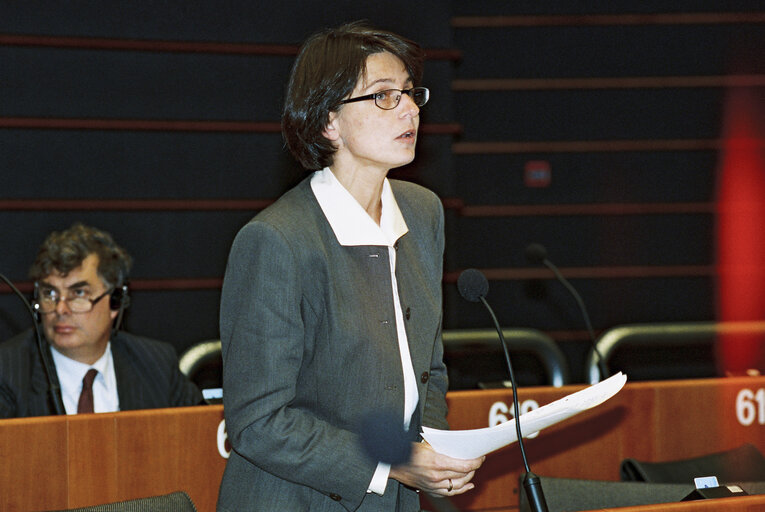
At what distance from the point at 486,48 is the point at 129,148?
1852 mm

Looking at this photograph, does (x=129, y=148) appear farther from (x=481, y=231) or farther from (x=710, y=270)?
(x=710, y=270)

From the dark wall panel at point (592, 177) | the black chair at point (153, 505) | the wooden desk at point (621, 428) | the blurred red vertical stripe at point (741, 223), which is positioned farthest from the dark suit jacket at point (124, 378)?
the blurred red vertical stripe at point (741, 223)

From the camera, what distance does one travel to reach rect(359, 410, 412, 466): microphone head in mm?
1714

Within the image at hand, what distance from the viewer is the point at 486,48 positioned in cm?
502

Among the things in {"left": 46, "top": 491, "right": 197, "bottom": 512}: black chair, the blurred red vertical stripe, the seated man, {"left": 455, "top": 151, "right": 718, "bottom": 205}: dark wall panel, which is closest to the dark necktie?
the seated man

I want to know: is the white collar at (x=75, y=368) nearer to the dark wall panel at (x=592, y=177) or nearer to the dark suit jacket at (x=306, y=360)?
the dark suit jacket at (x=306, y=360)

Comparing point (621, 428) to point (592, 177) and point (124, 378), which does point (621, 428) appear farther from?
point (592, 177)

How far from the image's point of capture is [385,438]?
5.70 ft

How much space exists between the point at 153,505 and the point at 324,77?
2.63ft

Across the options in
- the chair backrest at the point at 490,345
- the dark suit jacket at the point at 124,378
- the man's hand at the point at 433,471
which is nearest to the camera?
the man's hand at the point at 433,471

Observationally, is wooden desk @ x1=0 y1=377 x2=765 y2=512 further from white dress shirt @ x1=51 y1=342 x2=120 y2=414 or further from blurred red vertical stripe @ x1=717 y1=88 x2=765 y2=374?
blurred red vertical stripe @ x1=717 y1=88 x2=765 y2=374

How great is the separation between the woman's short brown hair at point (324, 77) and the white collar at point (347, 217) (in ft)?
0.18

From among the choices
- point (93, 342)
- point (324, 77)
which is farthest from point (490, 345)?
point (324, 77)

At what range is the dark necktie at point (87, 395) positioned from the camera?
3.04 m
